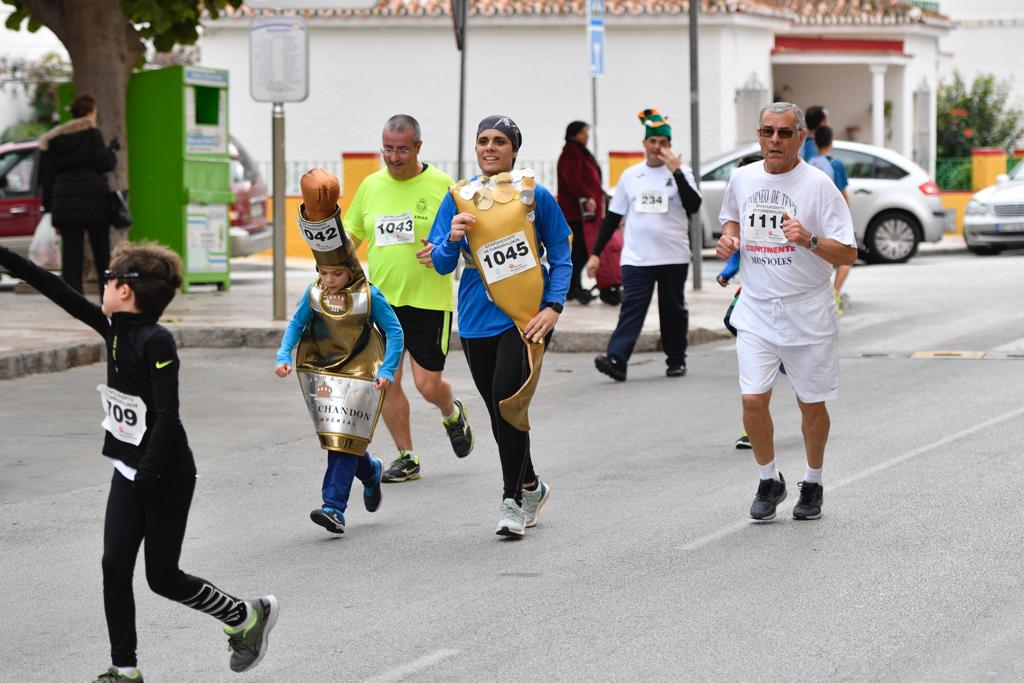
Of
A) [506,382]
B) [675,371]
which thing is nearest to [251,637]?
[506,382]

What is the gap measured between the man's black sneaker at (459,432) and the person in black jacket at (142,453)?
3632 millimetres

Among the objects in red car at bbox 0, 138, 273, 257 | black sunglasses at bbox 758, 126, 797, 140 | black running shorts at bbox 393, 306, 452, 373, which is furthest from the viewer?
red car at bbox 0, 138, 273, 257

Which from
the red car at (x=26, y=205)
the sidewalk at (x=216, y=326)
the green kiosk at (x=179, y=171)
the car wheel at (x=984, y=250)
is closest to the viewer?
the sidewalk at (x=216, y=326)

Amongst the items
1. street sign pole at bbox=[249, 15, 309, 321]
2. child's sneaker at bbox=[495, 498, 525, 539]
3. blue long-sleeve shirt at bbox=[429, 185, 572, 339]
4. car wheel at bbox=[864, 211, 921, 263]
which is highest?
street sign pole at bbox=[249, 15, 309, 321]

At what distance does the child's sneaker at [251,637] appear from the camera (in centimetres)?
548

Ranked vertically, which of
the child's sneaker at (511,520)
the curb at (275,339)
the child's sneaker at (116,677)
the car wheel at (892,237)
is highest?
the car wheel at (892,237)

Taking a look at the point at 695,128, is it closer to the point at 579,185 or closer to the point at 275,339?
the point at 579,185

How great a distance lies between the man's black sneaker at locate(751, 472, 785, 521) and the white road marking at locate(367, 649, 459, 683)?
2.35 metres

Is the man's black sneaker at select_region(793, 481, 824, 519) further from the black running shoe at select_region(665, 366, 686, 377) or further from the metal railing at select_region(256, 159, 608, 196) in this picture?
the metal railing at select_region(256, 159, 608, 196)

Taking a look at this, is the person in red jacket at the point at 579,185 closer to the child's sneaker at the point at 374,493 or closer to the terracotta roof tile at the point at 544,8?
the child's sneaker at the point at 374,493

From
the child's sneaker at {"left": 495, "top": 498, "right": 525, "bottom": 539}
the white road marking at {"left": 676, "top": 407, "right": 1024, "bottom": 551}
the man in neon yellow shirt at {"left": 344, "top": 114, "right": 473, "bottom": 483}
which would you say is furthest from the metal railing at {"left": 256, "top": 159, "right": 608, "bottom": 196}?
the child's sneaker at {"left": 495, "top": 498, "right": 525, "bottom": 539}

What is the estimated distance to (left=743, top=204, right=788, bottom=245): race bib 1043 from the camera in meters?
7.68

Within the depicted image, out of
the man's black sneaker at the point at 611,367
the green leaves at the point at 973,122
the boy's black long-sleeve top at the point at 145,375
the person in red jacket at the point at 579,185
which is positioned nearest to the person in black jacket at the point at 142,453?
the boy's black long-sleeve top at the point at 145,375

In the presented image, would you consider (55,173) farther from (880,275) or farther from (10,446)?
(880,275)
